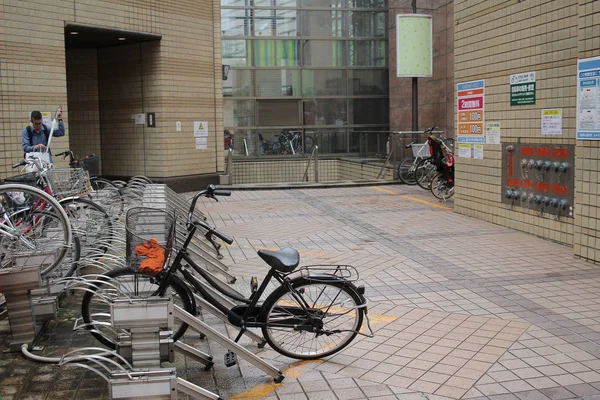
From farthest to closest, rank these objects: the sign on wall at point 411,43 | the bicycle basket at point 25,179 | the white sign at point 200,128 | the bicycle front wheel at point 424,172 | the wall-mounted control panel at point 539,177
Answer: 1. the sign on wall at point 411,43
2. the white sign at point 200,128
3. the bicycle front wheel at point 424,172
4. the wall-mounted control panel at point 539,177
5. the bicycle basket at point 25,179

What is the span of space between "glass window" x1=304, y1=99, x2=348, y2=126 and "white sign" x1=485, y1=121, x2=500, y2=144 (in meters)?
13.0

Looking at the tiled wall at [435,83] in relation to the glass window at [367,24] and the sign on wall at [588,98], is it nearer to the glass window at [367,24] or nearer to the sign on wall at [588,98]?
the glass window at [367,24]

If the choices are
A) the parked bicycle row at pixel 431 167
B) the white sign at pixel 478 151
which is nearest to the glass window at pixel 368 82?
the parked bicycle row at pixel 431 167

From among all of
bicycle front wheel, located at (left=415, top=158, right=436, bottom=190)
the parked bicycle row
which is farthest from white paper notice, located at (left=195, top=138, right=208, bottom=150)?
bicycle front wheel, located at (left=415, top=158, right=436, bottom=190)

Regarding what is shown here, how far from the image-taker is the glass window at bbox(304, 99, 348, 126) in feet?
75.7

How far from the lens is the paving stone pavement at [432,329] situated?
438 cm

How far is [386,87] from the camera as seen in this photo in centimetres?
2392

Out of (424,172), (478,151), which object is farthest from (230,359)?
(424,172)

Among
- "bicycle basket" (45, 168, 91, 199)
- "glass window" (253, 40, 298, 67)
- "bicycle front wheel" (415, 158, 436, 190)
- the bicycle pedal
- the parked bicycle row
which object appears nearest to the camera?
the bicycle pedal

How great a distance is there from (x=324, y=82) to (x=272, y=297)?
19.1 meters

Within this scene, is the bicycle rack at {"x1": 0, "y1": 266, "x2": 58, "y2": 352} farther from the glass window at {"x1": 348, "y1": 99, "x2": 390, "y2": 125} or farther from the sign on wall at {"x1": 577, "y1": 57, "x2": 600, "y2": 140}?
the glass window at {"x1": 348, "y1": 99, "x2": 390, "y2": 125}

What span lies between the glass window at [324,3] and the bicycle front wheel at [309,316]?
63.3 feet

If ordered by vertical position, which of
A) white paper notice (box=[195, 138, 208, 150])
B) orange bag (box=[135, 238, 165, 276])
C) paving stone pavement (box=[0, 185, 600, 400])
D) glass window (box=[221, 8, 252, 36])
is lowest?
paving stone pavement (box=[0, 185, 600, 400])

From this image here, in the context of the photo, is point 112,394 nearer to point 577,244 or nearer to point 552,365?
point 552,365
